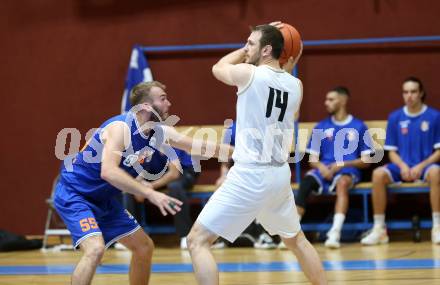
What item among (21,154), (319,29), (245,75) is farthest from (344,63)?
(245,75)

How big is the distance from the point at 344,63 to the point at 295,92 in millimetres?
4514

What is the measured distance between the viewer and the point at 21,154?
31.3 ft

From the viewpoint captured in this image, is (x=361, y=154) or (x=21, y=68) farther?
(x=21, y=68)

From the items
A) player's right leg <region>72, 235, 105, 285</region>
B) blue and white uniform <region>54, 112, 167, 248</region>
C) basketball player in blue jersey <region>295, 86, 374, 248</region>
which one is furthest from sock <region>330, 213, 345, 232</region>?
player's right leg <region>72, 235, 105, 285</region>

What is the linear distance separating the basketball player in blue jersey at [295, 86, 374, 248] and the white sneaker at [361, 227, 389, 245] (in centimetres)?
31

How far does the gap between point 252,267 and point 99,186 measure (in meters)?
2.30

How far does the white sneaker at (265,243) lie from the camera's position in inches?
320

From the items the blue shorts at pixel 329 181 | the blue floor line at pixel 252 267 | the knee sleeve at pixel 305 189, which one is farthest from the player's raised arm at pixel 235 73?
the blue shorts at pixel 329 181

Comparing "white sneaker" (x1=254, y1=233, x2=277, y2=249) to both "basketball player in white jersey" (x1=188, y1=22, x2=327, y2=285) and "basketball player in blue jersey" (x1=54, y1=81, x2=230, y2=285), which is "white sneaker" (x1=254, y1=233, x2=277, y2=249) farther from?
"basketball player in white jersey" (x1=188, y1=22, x2=327, y2=285)

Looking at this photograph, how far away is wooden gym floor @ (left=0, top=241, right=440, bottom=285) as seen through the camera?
5984mm

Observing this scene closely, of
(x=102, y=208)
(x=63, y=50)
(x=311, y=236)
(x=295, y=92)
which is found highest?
(x=63, y=50)

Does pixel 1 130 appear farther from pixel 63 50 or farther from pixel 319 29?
pixel 319 29

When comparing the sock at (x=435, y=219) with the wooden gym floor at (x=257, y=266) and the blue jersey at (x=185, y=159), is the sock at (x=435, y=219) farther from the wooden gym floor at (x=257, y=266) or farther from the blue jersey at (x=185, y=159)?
the blue jersey at (x=185, y=159)

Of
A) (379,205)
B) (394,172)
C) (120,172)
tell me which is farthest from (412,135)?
(120,172)
